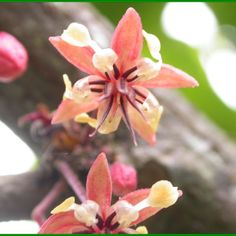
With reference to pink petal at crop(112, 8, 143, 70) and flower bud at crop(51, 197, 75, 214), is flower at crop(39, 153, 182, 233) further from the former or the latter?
pink petal at crop(112, 8, 143, 70)

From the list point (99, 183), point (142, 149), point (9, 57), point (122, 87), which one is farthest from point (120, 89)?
point (142, 149)

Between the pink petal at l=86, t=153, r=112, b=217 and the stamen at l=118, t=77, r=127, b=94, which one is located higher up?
the stamen at l=118, t=77, r=127, b=94

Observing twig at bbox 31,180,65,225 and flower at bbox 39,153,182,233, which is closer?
flower at bbox 39,153,182,233

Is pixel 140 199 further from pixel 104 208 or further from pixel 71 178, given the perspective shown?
pixel 71 178

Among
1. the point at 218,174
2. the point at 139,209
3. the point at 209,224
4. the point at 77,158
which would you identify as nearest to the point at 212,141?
the point at 218,174

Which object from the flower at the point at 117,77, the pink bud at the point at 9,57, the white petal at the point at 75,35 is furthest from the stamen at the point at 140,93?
the pink bud at the point at 9,57

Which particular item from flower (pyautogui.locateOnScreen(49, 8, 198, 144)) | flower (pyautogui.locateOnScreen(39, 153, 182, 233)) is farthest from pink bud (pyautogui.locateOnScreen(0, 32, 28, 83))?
flower (pyautogui.locateOnScreen(39, 153, 182, 233))
